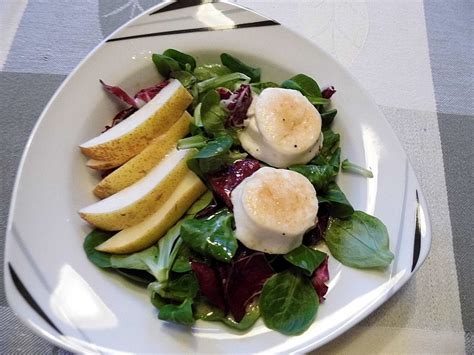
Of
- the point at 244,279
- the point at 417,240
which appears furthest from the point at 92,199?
the point at 417,240

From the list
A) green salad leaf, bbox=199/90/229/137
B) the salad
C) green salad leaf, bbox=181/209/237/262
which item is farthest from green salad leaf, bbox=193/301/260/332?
green salad leaf, bbox=199/90/229/137

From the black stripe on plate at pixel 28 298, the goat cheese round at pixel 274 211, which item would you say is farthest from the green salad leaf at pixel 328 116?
the black stripe on plate at pixel 28 298

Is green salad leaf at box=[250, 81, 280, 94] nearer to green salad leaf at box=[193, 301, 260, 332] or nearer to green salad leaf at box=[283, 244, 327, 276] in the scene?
green salad leaf at box=[283, 244, 327, 276]

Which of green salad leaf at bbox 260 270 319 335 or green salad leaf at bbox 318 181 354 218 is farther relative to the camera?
green salad leaf at bbox 318 181 354 218

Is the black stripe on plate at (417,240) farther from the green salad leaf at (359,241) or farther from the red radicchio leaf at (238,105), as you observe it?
the red radicchio leaf at (238,105)

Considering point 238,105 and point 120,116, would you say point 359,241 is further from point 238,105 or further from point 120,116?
point 120,116

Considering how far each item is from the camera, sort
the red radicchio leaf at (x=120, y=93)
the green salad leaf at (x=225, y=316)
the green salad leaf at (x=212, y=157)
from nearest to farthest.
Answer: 1. the green salad leaf at (x=225, y=316)
2. the green salad leaf at (x=212, y=157)
3. the red radicchio leaf at (x=120, y=93)

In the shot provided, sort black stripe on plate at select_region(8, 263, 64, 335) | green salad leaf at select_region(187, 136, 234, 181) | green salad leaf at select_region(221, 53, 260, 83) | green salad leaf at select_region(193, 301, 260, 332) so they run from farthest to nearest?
green salad leaf at select_region(221, 53, 260, 83)
green salad leaf at select_region(187, 136, 234, 181)
green salad leaf at select_region(193, 301, 260, 332)
black stripe on plate at select_region(8, 263, 64, 335)
